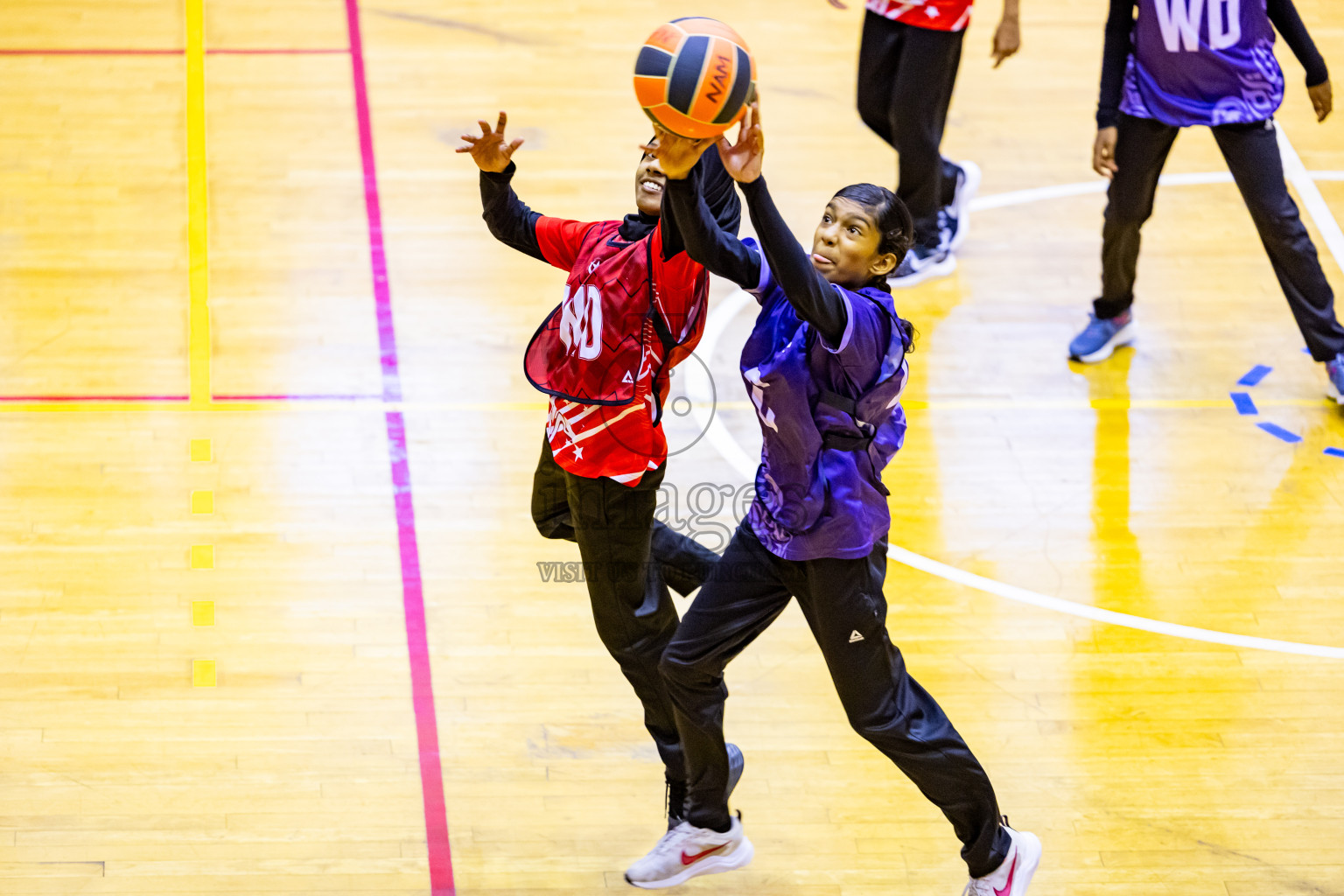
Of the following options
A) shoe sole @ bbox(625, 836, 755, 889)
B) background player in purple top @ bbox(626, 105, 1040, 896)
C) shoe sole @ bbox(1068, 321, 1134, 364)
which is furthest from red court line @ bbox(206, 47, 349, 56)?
shoe sole @ bbox(625, 836, 755, 889)

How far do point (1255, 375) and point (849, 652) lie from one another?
351 centimetres

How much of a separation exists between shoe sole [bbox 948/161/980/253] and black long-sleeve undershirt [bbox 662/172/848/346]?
401cm

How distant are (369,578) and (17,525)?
1241 millimetres

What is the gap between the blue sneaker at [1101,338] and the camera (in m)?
6.37

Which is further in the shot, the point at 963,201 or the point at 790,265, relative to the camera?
the point at 963,201

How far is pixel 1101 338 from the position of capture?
6.38 m

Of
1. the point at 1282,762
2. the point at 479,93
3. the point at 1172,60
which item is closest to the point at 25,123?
the point at 479,93

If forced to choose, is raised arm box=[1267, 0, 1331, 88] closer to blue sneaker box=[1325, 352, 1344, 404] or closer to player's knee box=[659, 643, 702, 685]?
blue sneaker box=[1325, 352, 1344, 404]

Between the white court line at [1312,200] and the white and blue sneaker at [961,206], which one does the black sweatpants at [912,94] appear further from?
the white court line at [1312,200]

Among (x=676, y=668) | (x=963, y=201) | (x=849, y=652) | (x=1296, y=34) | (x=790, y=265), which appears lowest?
(x=963, y=201)

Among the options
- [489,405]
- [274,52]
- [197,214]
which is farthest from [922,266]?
[274,52]

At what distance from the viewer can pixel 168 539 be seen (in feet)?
17.0

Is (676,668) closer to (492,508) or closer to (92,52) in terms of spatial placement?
(492,508)

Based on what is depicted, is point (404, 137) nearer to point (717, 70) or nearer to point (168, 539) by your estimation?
point (168, 539)
